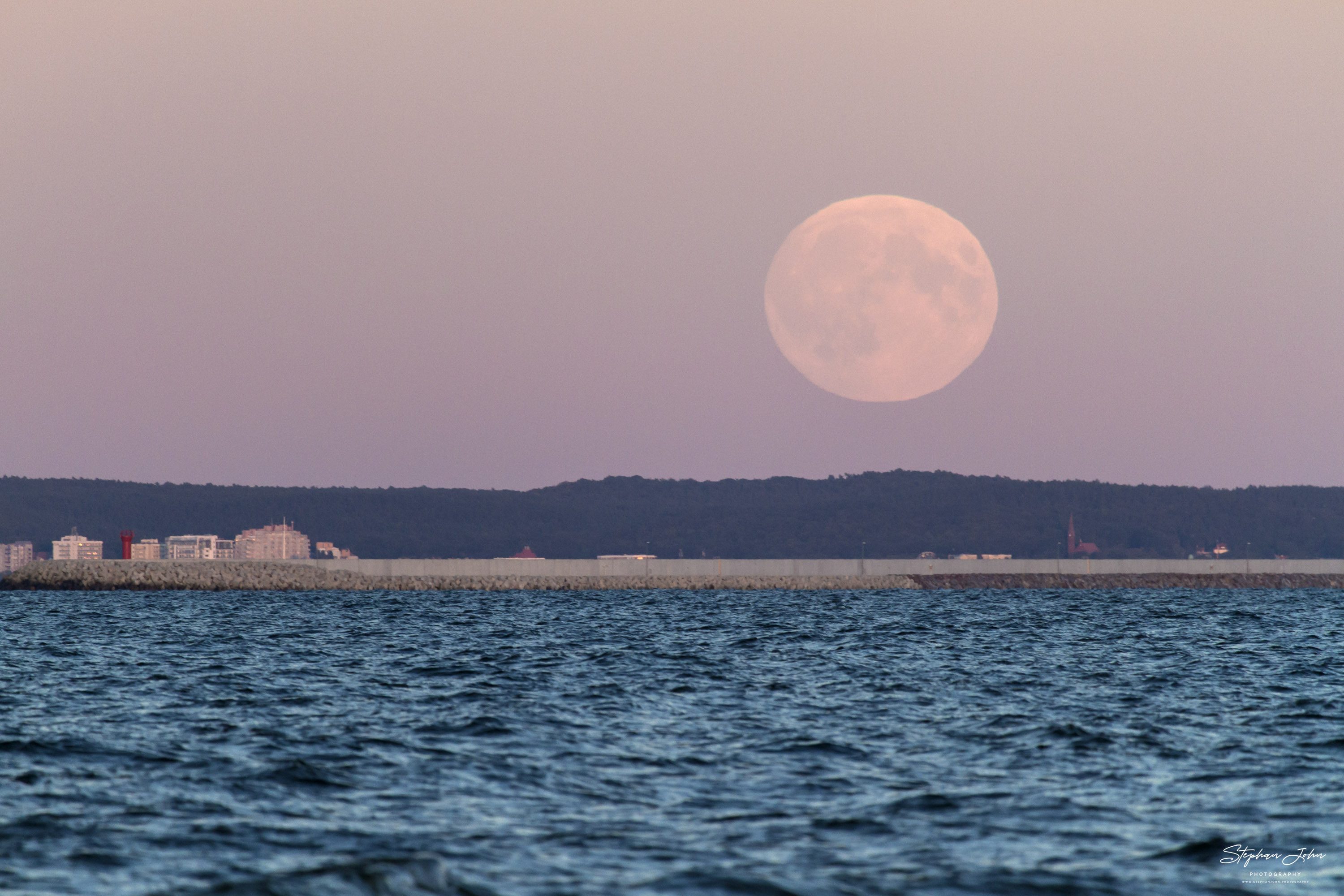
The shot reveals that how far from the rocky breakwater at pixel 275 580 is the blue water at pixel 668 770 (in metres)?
91.1

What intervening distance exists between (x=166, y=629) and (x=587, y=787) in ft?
175

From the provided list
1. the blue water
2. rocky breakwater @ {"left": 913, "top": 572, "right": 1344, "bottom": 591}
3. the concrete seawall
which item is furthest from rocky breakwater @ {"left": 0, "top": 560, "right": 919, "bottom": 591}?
the blue water

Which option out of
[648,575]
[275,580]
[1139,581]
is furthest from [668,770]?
[1139,581]

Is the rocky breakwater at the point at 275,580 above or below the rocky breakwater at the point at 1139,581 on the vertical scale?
above

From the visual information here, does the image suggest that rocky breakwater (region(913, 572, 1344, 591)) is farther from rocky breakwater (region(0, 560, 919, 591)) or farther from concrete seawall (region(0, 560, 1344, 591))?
rocky breakwater (region(0, 560, 919, 591))

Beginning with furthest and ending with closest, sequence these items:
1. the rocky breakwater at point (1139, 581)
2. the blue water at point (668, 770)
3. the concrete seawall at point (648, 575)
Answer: the rocky breakwater at point (1139, 581), the concrete seawall at point (648, 575), the blue water at point (668, 770)

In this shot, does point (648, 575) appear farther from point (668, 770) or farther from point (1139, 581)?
point (668, 770)

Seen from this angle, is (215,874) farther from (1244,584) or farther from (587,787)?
(1244,584)

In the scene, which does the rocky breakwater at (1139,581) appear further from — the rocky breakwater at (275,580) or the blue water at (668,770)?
the blue water at (668,770)

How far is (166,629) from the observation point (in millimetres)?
70438

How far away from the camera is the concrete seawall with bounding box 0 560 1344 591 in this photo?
144375 mm

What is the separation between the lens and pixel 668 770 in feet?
82.3

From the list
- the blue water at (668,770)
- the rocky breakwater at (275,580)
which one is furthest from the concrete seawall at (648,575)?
the blue water at (668,770)

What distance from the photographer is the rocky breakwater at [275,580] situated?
468ft
